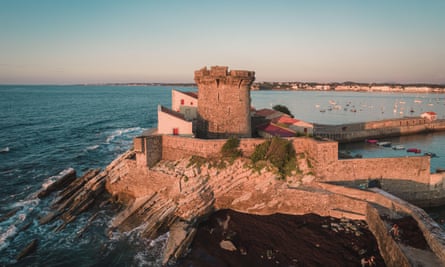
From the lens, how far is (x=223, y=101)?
20797 mm

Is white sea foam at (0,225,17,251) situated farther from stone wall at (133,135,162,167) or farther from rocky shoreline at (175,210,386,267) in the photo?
rocky shoreline at (175,210,386,267)

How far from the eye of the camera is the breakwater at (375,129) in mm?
44469

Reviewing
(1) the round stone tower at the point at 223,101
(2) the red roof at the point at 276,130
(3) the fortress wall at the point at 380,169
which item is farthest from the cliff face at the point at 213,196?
(2) the red roof at the point at 276,130

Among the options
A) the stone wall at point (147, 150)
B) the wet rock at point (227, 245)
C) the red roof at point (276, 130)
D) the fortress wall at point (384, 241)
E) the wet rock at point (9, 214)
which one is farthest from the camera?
the red roof at point (276, 130)

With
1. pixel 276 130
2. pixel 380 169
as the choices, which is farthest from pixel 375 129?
pixel 380 169

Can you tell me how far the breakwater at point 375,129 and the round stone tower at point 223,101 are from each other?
23.3m

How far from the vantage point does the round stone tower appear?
20.2 meters

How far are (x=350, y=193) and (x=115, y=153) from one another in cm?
2735

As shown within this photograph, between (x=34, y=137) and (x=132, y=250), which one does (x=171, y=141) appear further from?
(x=34, y=137)

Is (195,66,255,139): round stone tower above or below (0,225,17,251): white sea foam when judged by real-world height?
above

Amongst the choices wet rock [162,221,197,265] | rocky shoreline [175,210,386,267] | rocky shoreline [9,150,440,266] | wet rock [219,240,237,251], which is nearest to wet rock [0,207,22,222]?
rocky shoreline [9,150,440,266]

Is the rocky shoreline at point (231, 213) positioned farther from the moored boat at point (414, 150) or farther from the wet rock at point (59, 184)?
the moored boat at point (414, 150)

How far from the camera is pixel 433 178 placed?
18359mm

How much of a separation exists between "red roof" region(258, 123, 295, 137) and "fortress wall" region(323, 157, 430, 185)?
7.45m
